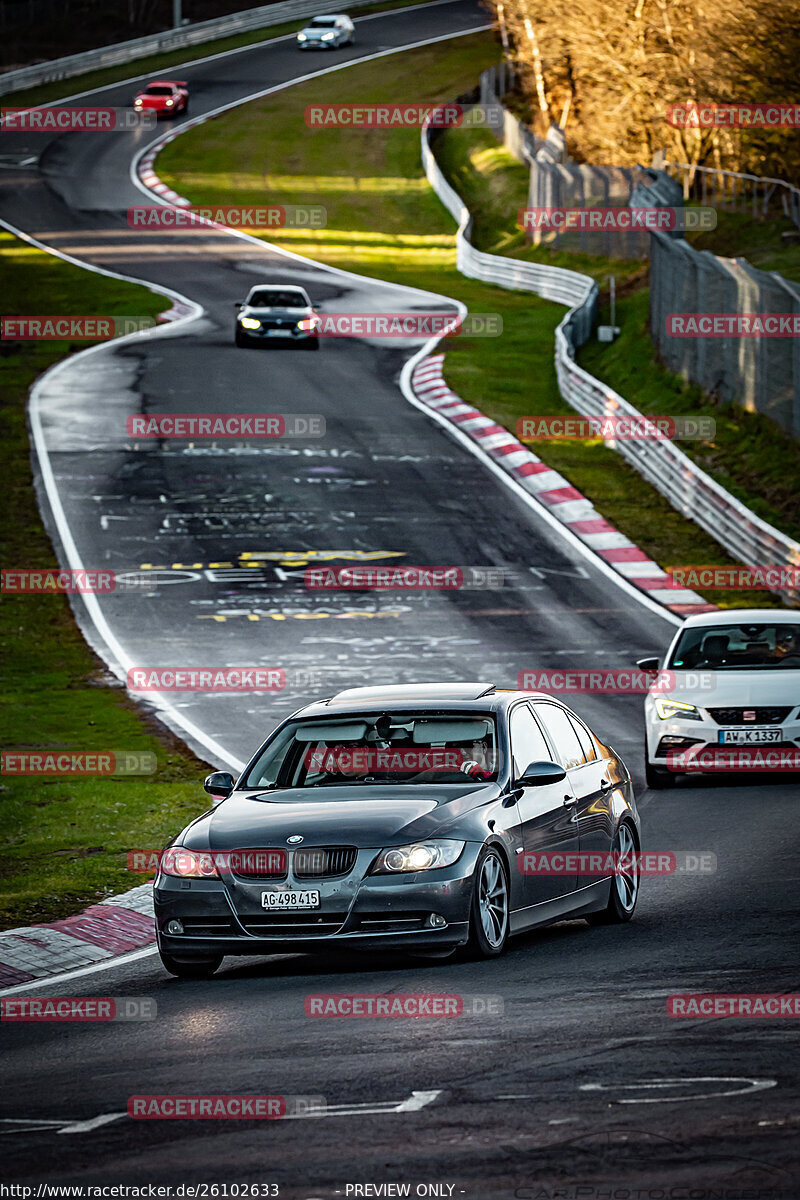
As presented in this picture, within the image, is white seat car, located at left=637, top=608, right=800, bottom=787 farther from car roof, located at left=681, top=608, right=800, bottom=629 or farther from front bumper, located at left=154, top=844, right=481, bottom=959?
front bumper, located at left=154, top=844, right=481, bottom=959

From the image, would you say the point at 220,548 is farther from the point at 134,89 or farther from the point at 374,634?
the point at 134,89

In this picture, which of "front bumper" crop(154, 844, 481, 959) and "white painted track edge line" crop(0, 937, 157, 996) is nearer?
"front bumper" crop(154, 844, 481, 959)

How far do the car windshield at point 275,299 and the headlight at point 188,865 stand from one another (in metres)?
35.4

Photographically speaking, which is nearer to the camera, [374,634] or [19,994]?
[19,994]

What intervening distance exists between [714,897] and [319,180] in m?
62.3

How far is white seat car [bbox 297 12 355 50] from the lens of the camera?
3666 inches

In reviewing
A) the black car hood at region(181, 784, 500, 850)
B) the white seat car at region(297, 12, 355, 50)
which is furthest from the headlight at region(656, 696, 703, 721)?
the white seat car at region(297, 12, 355, 50)

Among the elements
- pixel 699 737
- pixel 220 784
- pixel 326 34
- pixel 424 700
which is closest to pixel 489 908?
pixel 424 700

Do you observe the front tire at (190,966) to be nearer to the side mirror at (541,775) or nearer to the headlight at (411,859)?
the headlight at (411,859)

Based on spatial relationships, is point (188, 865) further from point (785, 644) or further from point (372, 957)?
point (785, 644)

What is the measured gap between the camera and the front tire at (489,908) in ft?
31.1

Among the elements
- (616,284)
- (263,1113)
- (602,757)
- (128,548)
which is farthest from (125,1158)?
(616,284)

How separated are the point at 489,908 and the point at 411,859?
60 cm

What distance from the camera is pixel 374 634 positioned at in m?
23.9
